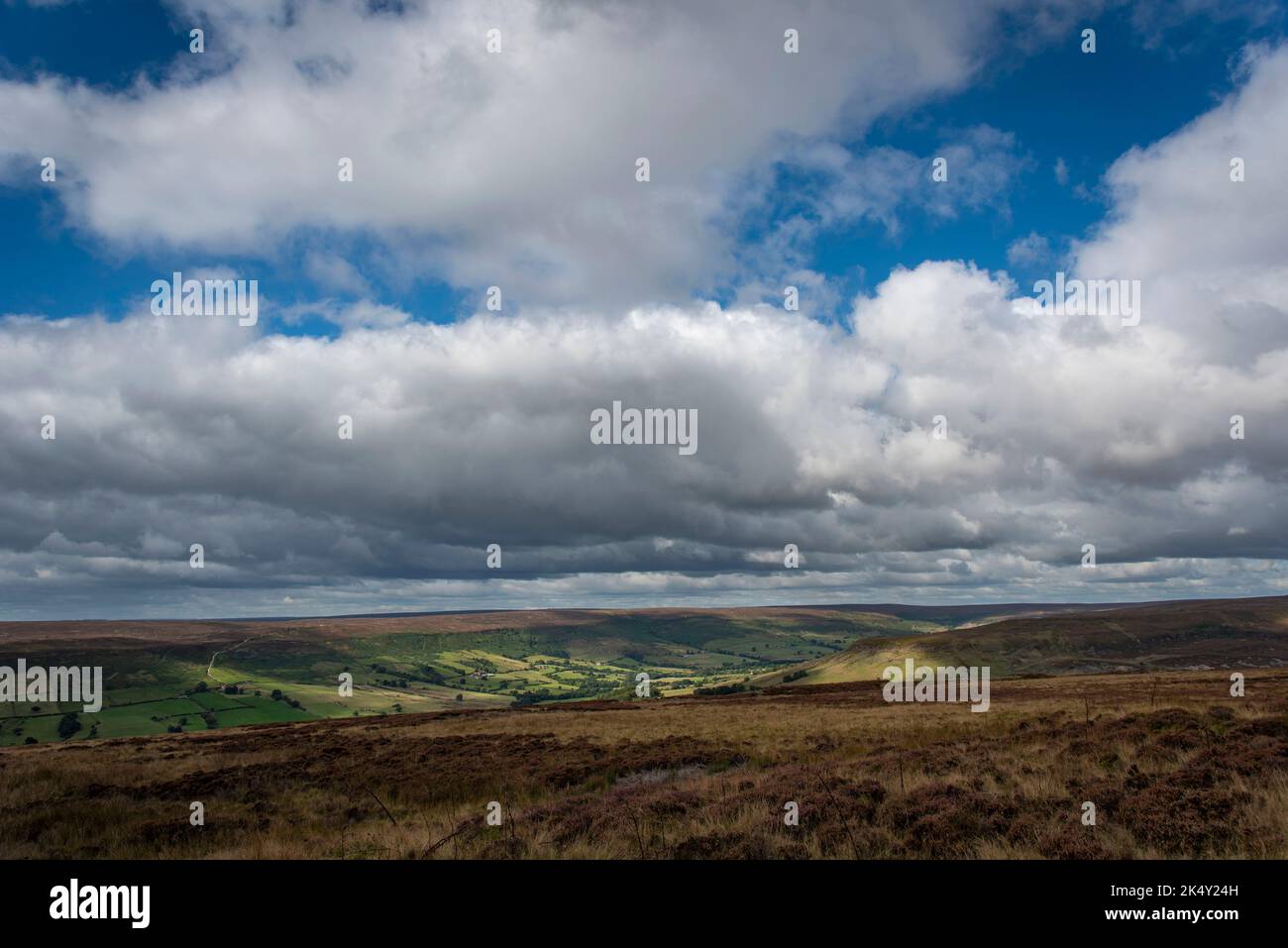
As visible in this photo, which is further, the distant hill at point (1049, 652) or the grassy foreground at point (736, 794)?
the distant hill at point (1049, 652)

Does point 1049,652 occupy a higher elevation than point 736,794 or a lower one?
lower

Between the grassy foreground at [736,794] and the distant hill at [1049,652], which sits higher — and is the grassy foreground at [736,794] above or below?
above

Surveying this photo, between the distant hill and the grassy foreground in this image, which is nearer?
the grassy foreground

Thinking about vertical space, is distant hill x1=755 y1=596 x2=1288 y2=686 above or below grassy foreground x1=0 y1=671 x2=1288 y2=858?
below

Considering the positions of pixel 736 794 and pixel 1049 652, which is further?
pixel 1049 652

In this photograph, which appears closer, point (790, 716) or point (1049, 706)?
point (1049, 706)
